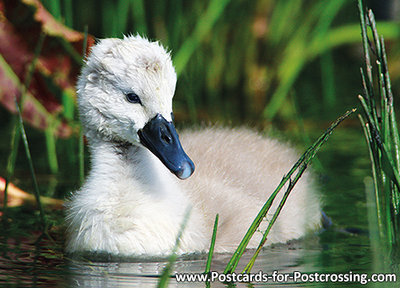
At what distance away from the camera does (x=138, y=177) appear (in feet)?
12.9

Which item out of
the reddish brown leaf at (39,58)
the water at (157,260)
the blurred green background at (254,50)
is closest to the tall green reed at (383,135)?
the water at (157,260)

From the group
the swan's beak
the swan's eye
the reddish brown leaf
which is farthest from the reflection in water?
the reddish brown leaf

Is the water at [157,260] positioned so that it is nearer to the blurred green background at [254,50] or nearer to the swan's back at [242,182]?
the swan's back at [242,182]

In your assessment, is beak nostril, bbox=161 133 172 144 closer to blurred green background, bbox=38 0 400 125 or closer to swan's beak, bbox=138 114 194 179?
swan's beak, bbox=138 114 194 179

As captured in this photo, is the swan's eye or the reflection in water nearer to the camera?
the reflection in water

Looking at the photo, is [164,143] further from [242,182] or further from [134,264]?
[242,182]

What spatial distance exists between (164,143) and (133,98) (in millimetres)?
313

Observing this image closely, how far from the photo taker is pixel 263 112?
7.41 metres

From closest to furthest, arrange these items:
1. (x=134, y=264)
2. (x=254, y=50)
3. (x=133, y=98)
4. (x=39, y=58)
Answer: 1. (x=134, y=264)
2. (x=133, y=98)
3. (x=39, y=58)
4. (x=254, y=50)

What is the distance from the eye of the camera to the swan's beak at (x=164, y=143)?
3691mm

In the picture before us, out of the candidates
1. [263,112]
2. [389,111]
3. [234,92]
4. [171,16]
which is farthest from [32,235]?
[234,92]

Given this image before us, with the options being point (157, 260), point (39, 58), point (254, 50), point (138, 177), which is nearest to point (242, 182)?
point (138, 177)

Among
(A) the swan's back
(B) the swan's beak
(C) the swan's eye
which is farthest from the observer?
(A) the swan's back

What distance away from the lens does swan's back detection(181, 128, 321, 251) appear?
4.13 meters
